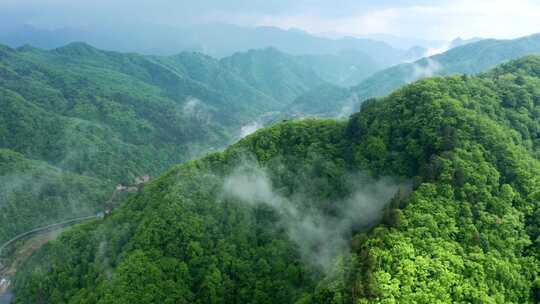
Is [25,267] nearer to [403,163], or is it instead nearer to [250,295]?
[250,295]

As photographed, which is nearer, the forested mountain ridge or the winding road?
the forested mountain ridge

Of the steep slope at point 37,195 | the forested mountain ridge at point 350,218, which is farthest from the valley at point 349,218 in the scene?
the steep slope at point 37,195

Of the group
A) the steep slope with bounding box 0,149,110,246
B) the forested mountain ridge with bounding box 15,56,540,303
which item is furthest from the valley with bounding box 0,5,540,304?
the steep slope with bounding box 0,149,110,246

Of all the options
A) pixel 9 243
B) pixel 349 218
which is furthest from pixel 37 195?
pixel 349 218

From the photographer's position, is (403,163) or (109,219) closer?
(403,163)

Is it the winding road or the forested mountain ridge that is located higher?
the forested mountain ridge

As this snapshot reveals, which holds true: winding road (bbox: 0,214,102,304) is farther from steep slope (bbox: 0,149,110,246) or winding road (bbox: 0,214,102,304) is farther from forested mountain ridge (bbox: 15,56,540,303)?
forested mountain ridge (bbox: 15,56,540,303)

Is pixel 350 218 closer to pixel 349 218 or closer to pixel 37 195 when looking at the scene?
pixel 349 218

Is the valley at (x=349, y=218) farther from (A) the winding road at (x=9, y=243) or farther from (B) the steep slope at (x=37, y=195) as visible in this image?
(B) the steep slope at (x=37, y=195)

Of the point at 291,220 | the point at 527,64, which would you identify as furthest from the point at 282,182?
the point at 527,64
